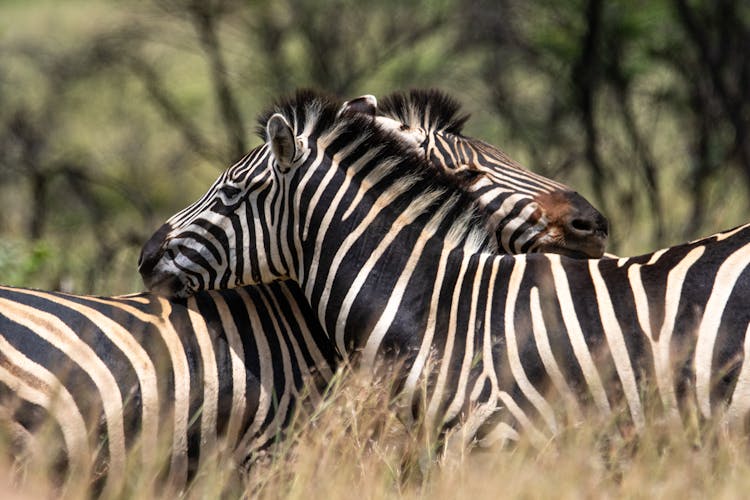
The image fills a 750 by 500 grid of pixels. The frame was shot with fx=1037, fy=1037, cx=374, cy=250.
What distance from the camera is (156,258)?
502 cm

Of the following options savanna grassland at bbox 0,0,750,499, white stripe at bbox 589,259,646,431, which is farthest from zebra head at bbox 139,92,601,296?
savanna grassland at bbox 0,0,750,499

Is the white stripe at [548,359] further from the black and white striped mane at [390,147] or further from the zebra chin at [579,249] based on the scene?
the zebra chin at [579,249]

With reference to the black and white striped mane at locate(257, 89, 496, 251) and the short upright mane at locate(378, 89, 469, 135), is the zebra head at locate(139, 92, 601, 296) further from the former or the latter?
the short upright mane at locate(378, 89, 469, 135)

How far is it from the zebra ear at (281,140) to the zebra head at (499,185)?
37cm

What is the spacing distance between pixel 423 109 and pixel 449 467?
112 inches

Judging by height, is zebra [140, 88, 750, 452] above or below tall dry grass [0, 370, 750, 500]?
above

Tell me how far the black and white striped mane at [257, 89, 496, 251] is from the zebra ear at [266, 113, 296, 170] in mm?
175

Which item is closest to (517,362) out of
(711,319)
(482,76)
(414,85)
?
(711,319)

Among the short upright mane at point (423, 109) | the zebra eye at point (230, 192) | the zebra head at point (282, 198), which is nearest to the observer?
the zebra head at point (282, 198)

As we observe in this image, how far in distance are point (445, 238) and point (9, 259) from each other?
381cm

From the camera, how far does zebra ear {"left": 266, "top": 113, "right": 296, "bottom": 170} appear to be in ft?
15.4

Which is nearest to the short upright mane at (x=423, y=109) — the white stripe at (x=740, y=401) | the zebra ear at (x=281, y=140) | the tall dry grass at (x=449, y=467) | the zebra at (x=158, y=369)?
the zebra at (x=158, y=369)

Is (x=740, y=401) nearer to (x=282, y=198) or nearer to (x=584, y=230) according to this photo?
(x=584, y=230)

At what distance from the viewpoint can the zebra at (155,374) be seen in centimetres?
421
